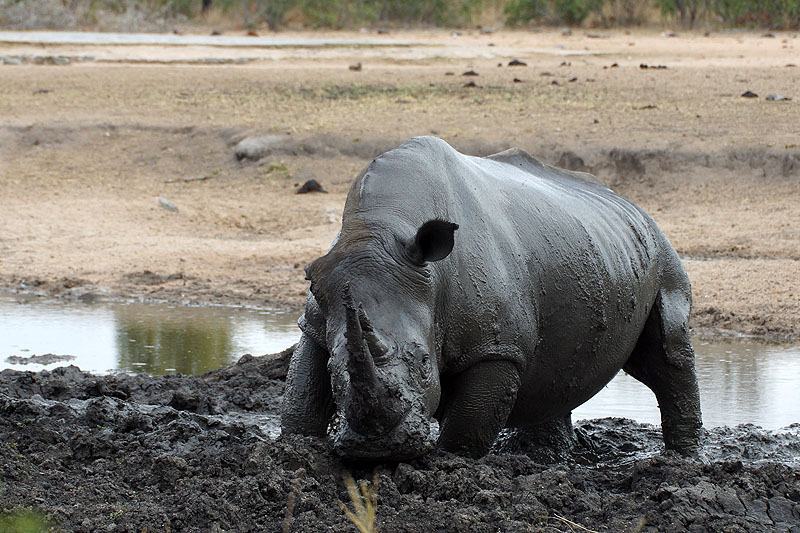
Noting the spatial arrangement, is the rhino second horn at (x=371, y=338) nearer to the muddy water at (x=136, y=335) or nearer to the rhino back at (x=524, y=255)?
the rhino back at (x=524, y=255)

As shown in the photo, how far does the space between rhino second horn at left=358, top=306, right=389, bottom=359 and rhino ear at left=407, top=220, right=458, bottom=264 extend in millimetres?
360

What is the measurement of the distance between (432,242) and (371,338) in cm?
46

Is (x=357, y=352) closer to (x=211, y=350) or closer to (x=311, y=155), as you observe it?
(x=211, y=350)

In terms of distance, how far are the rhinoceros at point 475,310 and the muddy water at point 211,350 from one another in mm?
1333

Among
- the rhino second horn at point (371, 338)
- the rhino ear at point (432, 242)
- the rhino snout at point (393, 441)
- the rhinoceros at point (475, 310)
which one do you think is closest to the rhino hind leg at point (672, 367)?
the rhinoceros at point (475, 310)

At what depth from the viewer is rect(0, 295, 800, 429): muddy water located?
696 centimetres

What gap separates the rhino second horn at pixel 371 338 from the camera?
358 cm

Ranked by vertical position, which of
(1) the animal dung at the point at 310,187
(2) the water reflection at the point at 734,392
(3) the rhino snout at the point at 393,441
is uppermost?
(3) the rhino snout at the point at 393,441

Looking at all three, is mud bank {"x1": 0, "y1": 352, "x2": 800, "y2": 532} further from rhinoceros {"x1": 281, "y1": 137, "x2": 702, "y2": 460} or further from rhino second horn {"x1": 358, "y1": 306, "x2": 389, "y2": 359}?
rhino second horn {"x1": 358, "y1": 306, "x2": 389, "y2": 359}

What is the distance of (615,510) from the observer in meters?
4.02

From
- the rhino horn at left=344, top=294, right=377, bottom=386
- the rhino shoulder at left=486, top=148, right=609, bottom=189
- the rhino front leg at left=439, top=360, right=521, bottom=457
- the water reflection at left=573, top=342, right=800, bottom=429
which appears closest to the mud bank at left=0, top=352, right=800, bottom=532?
the rhino front leg at left=439, top=360, right=521, bottom=457

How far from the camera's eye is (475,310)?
4.29m

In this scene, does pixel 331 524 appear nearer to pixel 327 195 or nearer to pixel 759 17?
pixel 327 195

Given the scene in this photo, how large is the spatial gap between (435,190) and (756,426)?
2.86 m
